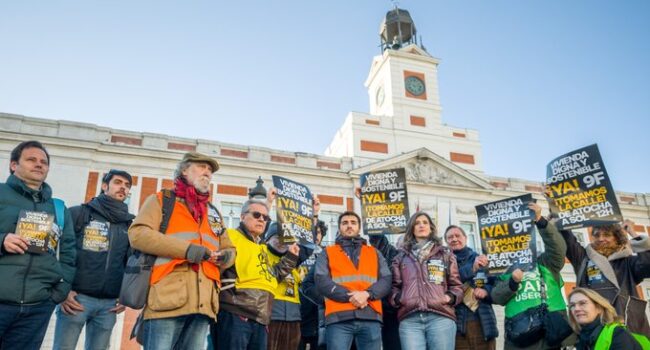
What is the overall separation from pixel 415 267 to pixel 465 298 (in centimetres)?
80

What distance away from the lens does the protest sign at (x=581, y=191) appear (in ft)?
19.5

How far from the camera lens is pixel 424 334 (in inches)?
216

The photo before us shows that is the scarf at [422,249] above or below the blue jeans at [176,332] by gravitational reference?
above

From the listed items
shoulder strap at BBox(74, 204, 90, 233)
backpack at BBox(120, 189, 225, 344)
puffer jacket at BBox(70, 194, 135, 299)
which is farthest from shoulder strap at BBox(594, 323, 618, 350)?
shoulder strap at BBox(74, 204, 90, 233)

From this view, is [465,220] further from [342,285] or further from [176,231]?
[176,231]

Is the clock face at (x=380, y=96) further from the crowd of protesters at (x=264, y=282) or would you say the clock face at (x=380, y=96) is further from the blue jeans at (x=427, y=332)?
the blue jeans at (x=427, y=332)

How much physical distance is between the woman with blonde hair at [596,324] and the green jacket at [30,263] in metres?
4.63

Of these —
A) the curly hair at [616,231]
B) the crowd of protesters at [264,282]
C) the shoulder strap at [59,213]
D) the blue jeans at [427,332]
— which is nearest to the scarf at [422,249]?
the crowd of protesters at [264,282]

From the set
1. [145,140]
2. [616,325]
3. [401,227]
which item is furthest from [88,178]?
[616,325]

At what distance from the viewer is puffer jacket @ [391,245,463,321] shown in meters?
5.54

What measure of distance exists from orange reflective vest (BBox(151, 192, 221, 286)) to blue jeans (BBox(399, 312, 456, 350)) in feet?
7.26

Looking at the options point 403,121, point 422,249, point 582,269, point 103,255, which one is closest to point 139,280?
point 103,255

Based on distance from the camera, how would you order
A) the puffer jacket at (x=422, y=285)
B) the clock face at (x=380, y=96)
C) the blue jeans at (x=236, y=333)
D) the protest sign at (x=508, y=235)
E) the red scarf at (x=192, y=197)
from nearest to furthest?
the red scarf at (x=192, y=197) < the blue jeans at (x=236, y=333) < the puffer jacket at (x=422, y=285) < the protest sign at (x=508, y=235) < the clock face at (x=380, y=96)

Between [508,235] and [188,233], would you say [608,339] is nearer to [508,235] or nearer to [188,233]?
[508,235]
